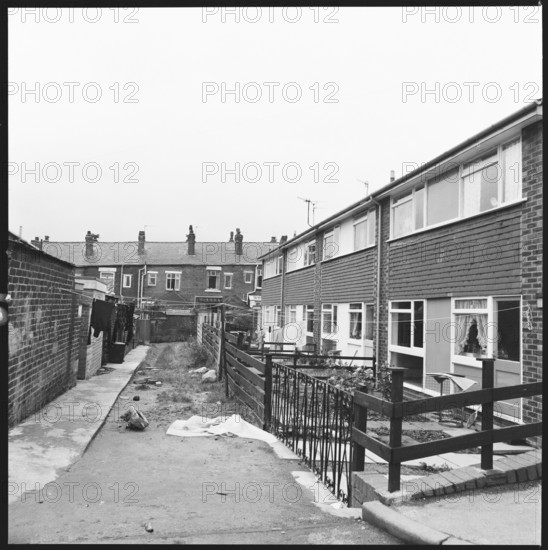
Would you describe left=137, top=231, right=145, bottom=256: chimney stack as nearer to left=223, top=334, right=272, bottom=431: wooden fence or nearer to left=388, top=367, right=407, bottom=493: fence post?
left=223, top=334, right=272, bottom=431: wooden fence

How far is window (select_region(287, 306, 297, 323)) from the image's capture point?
877 inches

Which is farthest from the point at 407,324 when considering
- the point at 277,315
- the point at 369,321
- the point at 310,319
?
the point at 277,315

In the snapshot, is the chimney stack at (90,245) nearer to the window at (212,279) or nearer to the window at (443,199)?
the window at (212,279)

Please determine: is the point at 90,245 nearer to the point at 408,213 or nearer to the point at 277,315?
the point at 277,315

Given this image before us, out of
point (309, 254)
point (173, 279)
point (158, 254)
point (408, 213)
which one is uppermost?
point (158, 254)

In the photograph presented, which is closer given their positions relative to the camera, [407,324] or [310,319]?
[407,324]

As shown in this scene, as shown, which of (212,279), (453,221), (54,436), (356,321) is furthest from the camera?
(212,279)

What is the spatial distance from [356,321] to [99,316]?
705 cm

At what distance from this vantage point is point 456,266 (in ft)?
31.3

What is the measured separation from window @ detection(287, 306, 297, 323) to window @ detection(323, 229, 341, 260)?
4.74 m

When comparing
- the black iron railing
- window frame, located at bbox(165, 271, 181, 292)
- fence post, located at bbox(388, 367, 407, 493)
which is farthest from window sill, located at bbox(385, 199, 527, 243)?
window frame, located at bbox(165, 271, 181, 292)

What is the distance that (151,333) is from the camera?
34531 mm

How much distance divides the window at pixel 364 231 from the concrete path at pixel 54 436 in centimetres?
762

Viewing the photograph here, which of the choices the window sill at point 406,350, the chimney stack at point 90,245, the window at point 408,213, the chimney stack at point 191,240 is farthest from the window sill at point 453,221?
the chimney stack at point 90,245
